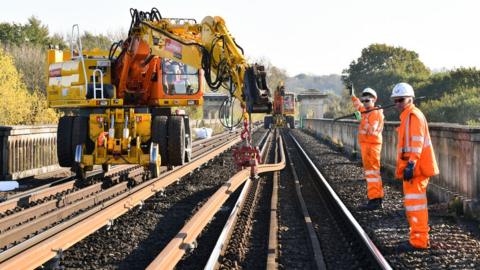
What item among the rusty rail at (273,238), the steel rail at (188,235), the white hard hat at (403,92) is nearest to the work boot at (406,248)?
the rusty rail at (273,238)

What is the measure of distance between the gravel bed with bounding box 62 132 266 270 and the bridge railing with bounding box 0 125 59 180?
3.85m

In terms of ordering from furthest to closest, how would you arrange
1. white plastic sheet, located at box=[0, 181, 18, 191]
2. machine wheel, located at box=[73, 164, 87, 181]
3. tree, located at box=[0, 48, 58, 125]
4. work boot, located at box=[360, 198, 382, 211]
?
1. tree, located at box=[0, 48, 58, 125]
2. white plastic sheet, located at box=[0, 181, 18, 191]
3. machine wheel, located at box=[73, 164, 87, 181]
4. work boot, located at box=[360, 198, 382, 211]

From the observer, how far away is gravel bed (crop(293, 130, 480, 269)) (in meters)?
6.74

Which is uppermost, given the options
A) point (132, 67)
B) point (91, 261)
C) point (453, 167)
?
point (132, 67)

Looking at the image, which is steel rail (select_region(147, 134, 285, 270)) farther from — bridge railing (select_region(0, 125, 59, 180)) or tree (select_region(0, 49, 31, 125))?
tree (select_region(0, 49, 31, 125))

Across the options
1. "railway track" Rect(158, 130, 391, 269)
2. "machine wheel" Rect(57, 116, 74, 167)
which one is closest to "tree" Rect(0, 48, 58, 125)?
"machine wheel" Rect(57, 116, 74, 167)

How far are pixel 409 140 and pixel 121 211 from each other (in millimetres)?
4378

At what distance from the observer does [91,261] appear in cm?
705

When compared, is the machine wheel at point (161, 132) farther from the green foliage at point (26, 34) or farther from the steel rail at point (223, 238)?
the green foliage at point (26, 34)

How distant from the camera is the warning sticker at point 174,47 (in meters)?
11.9

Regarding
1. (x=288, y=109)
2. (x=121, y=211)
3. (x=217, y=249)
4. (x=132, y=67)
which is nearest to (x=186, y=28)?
(x=132, y=67)

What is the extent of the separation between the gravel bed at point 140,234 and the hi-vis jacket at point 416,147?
108 inches

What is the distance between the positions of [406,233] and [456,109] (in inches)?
1133

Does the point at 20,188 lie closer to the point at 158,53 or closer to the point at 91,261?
the point at 158,53
